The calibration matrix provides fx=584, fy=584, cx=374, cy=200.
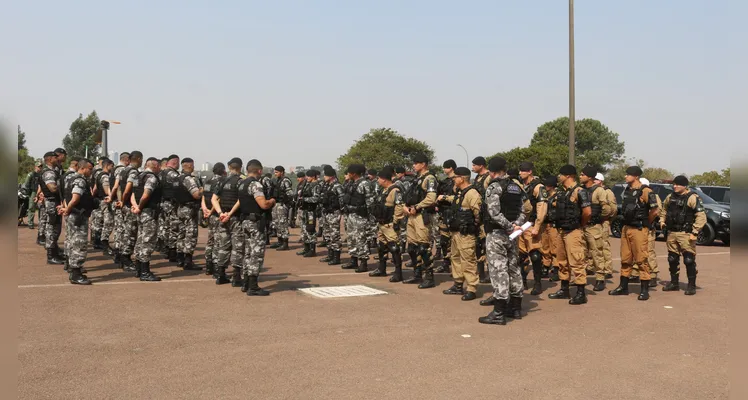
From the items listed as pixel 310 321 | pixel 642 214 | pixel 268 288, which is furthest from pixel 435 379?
pixel 642 214

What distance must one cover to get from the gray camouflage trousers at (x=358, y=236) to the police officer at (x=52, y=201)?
5368 millimetres

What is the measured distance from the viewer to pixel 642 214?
939cm

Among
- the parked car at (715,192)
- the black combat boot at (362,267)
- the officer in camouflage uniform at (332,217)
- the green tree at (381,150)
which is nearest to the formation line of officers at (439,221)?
the black combat boot at (362,267)

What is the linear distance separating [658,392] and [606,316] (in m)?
3.02

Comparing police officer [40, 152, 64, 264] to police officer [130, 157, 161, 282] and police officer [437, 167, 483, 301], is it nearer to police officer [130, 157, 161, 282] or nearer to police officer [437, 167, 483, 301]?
police officer [130, 157, 161, 282]

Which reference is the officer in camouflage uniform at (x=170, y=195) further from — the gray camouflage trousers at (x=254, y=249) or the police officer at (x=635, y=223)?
the police officer at (x=635, y=223)

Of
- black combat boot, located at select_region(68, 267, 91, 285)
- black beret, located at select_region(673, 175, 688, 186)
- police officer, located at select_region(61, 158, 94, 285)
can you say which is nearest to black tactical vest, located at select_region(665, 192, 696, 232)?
black beret, located at select_region(673, 175, 688, 186)

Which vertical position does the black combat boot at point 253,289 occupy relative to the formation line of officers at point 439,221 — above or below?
below

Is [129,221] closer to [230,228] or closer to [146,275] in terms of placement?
[146,275]

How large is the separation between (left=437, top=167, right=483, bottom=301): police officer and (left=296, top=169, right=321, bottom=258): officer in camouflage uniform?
5.43 m

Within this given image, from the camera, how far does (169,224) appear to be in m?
11.9

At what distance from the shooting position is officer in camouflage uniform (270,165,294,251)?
48.8 ft

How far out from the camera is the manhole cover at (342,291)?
8.96 metres

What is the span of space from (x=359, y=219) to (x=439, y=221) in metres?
1.67
